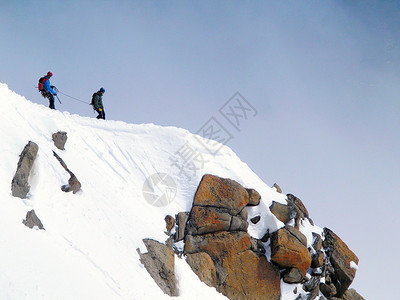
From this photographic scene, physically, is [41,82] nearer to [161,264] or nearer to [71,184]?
[71,184]

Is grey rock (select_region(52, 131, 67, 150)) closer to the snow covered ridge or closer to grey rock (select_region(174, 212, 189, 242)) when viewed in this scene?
the snow covered ridge

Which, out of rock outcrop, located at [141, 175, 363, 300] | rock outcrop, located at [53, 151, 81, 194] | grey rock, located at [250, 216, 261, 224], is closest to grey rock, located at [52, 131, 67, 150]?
rock outcrop, located at [53, 151, 81, 194]

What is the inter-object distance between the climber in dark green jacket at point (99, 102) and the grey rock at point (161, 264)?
1198cm

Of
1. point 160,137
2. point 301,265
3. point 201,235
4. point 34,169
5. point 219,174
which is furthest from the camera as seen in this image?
point 160,137

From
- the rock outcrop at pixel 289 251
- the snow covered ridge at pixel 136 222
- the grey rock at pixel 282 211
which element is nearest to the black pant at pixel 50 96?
the snow covered ridge at pixel 136 222

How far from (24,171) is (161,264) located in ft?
21.3

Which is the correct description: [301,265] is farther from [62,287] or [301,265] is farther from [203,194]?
[62,287]

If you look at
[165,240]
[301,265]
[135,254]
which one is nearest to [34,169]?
[135,254]

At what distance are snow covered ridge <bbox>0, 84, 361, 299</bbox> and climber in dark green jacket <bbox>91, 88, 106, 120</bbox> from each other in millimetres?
1276

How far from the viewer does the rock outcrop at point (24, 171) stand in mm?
10273

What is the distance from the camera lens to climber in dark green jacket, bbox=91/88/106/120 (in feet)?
70.6

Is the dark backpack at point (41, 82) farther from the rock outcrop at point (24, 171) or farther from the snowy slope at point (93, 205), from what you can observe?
the rock outcrop at point (24, 171)

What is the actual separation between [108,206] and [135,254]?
2642mm

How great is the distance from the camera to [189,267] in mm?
14484
